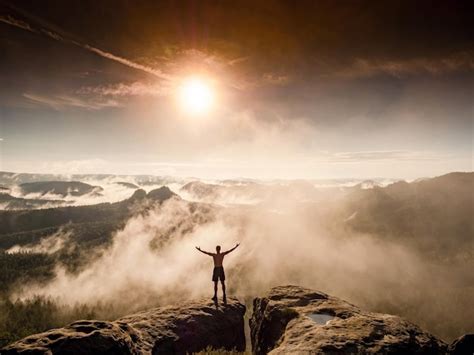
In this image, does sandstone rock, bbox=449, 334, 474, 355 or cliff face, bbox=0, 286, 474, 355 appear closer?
cliff face, bbox=0, 286, 474, 355

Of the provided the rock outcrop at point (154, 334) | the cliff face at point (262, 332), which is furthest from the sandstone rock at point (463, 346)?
the rock outcrop at point (154, 334)

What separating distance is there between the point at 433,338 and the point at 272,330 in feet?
39.2

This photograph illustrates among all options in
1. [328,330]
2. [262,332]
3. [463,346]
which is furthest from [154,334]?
[463,346]

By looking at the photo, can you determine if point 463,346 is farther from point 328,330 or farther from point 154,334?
point 154,334

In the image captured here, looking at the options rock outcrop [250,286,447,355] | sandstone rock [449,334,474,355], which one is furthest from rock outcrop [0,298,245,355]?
sandstone rock [449,334,474,355]

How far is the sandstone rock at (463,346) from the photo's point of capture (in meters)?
23.0

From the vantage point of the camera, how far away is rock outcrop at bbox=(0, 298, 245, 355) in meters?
19.3

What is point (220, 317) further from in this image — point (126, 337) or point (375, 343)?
point (375, 343)

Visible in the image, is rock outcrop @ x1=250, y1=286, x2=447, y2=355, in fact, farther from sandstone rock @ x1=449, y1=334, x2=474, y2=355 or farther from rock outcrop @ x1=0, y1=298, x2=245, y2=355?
rock outcrop @ x1=0, y1=298, x2=245, y2=355

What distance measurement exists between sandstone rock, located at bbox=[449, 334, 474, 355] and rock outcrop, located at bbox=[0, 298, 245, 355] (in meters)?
18.2

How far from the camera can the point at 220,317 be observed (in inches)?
1268

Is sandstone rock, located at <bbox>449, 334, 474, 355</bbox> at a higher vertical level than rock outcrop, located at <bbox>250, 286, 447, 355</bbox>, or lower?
lower

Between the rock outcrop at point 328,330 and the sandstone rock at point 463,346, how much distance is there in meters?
0.72

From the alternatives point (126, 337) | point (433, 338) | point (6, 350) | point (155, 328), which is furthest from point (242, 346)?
point (6, 350)
